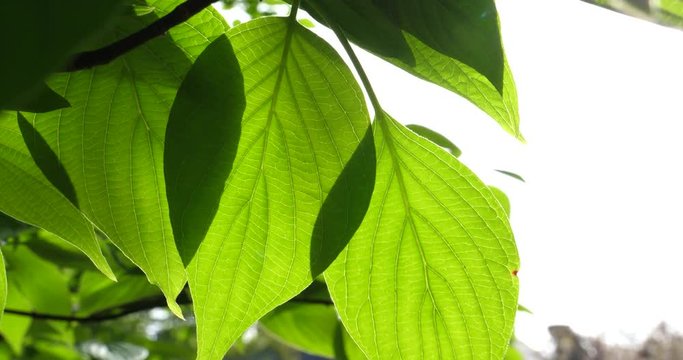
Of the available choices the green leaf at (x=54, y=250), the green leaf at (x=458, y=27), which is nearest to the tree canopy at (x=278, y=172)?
the green leaf at (x=458, y=27)

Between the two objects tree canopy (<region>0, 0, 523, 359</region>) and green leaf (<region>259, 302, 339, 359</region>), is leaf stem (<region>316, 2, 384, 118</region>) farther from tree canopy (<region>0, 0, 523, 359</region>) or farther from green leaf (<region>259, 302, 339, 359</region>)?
green leaf (<region>259, 302, 339, 359</region>)

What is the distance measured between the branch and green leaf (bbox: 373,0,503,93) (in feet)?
0.19

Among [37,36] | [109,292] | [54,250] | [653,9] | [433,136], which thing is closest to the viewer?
[37,36]

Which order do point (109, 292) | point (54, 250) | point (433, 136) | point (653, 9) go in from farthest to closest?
point (109, 292) → point (54, 250) → point (433, 136) → point (653, 9)

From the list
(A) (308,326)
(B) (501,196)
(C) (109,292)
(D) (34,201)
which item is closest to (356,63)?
(D) (34,201)

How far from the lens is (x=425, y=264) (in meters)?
0.29

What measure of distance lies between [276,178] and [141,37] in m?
0.07

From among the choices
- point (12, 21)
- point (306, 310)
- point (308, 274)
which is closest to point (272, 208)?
point (308, 274)

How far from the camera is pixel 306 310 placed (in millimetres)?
643

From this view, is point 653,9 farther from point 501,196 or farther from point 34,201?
point 501,196

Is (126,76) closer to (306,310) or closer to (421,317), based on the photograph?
(421,317)

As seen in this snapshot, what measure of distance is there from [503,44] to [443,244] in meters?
0.08

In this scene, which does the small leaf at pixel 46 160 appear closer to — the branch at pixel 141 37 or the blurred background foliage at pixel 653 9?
the branch at pixel 141 37

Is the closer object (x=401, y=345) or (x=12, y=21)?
(x=12, y=21)
